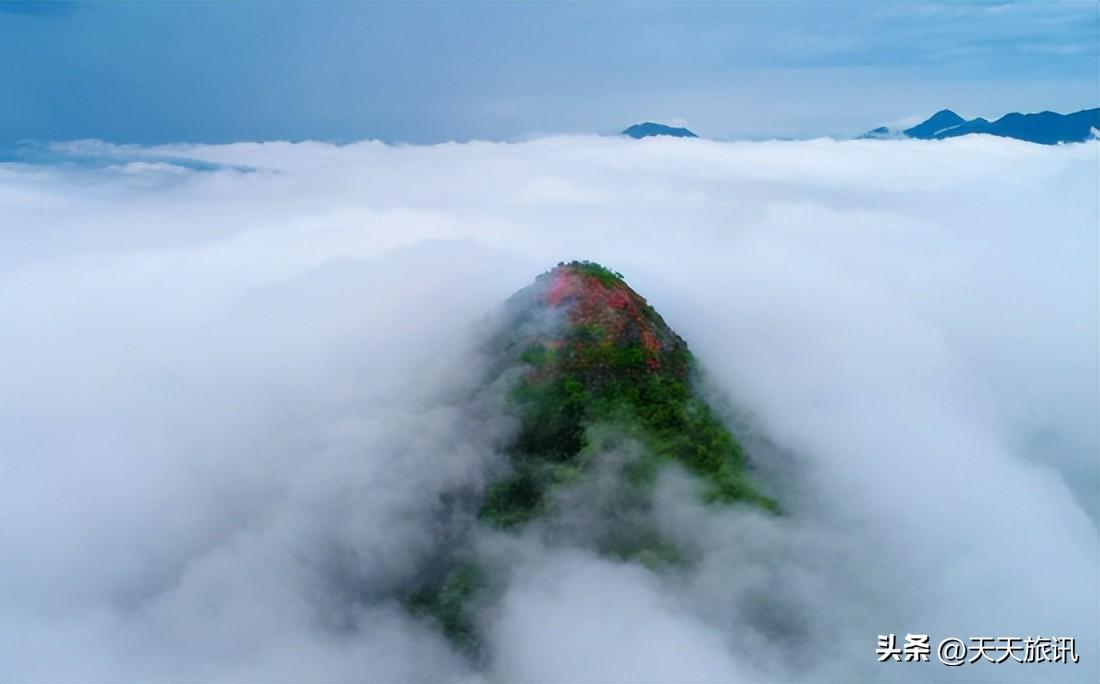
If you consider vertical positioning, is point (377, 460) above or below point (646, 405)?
below

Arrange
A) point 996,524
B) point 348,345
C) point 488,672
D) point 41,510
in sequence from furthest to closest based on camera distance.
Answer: point 348,345 < point 41,510 < point 996,524 < point 488,672

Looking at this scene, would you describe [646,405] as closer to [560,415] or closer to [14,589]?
[560,415]

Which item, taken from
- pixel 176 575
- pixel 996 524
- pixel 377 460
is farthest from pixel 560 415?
pixel 996 524

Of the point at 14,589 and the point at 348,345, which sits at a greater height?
the point at 348,345

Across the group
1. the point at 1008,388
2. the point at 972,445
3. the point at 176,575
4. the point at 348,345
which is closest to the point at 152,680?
the point at 176,575

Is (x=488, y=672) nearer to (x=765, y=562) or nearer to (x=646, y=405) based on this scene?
(x=765, y=562)

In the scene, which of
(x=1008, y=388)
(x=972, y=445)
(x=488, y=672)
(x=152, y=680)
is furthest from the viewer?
(x=1008, y=388)

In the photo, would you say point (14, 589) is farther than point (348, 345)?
No

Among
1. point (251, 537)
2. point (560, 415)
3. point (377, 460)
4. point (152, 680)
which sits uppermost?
point (560, 415)

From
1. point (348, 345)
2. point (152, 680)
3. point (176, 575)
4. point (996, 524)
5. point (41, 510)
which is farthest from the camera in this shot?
point (348, 345)
